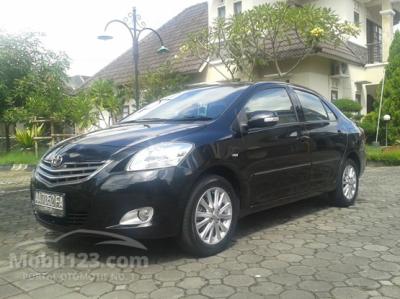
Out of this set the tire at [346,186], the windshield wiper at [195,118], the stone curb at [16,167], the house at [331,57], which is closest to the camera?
the windshield wiper at [195,118]

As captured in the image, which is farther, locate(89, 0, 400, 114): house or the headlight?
locate(89, 0, 400, 114): house

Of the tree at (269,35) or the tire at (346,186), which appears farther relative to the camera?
the tree at (269,35)

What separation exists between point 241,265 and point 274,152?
55.2 inches

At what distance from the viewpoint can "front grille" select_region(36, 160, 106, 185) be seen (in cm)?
378

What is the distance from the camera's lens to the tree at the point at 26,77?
1592cm

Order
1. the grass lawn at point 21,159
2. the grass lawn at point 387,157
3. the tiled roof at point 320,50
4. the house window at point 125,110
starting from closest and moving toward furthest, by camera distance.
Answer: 1. the grass lawn at point 387,157
2. the grass lawn at point 21,159
3. the tiled roof at point 320,50
4. the house window at point 125,110

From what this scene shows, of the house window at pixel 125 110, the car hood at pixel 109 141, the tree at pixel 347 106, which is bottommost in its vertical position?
the car hood at pixel 109 141

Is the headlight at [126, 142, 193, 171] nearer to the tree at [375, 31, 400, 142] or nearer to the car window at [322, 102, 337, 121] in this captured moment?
the car window at [322, 102, 337, 121]

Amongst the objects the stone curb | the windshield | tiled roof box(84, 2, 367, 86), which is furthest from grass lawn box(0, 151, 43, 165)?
the windshield

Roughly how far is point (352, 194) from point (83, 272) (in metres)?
4.03

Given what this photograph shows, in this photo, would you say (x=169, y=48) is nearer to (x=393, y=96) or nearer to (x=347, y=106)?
(x=347, y=106)

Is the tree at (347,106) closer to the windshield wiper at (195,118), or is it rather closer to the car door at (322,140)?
the car door at (322,140)

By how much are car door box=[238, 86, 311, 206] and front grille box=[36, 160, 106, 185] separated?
1.38 meters

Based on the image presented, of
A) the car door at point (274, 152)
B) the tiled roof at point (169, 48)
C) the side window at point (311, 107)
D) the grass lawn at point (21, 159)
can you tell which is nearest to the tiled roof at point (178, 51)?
the tiled roof at point (169, 48)
